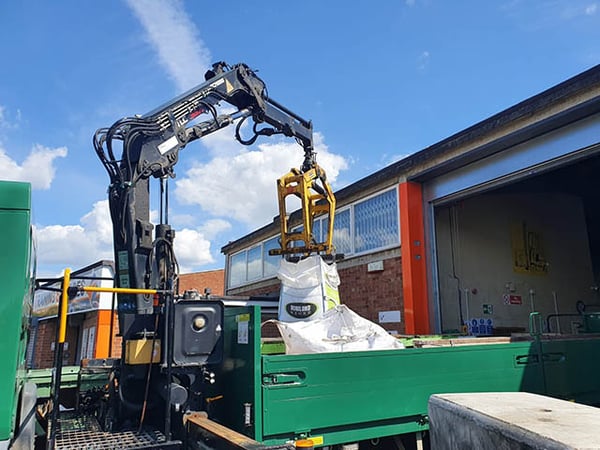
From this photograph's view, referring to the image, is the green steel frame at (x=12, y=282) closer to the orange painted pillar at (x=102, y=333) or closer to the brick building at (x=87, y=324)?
the brick building at (x=87, y=324)

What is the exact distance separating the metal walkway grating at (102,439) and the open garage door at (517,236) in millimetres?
6797

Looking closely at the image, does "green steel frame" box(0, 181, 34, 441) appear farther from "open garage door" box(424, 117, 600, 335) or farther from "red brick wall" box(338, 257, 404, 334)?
"red brick wall" box(338, 257, 404, 334)

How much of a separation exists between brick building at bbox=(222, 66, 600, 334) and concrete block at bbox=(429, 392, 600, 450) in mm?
5755

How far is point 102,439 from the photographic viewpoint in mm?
3471

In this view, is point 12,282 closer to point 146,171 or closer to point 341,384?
point 341,384

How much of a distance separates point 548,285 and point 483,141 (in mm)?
6132

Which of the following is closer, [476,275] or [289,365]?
[289,365]

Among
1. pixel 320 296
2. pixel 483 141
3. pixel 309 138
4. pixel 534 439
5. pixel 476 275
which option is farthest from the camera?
pixel 476 275

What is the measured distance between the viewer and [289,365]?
12.5ft

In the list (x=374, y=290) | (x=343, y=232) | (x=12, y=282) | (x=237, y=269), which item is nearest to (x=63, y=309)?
(x=12, y=282)

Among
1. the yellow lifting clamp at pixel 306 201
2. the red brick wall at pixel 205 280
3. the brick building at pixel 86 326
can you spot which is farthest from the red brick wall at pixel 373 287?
the red brick wall at pixel 205 280

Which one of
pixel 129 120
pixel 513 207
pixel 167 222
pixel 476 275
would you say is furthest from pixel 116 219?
Answer: pixel 513 207

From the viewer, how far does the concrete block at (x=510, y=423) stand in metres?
2.03

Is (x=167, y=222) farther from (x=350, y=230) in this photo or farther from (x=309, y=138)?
(x=350, y=230)
